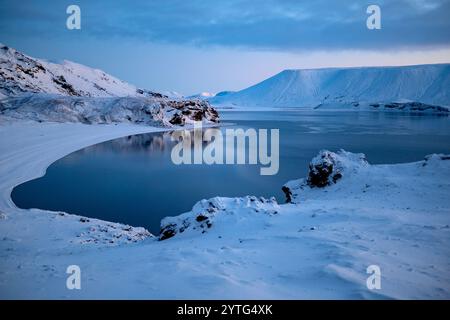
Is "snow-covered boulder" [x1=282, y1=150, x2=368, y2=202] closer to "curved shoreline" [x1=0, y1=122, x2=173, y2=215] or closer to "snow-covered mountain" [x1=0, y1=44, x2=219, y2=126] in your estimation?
"curved shoreline" [x1=0, y1=122, x2=173, y2=215]

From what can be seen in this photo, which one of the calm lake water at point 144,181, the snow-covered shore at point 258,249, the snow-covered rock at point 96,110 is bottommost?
the calm lake water at point 144,181

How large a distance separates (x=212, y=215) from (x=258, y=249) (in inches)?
91.2

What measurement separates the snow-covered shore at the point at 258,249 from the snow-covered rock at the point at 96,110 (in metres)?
32.5

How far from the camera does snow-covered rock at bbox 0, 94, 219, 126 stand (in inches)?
1615

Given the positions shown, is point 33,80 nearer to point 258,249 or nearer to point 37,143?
point 37,143

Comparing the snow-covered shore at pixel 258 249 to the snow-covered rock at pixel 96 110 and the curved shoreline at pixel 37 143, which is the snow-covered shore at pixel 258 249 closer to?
the curved shoreline at pixel 37 143

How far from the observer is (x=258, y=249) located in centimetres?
621

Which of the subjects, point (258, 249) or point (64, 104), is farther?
point (64, 104)

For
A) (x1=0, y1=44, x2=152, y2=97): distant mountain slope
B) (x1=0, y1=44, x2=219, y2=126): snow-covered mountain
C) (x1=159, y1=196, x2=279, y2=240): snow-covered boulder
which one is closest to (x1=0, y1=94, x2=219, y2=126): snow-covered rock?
(x1=0, y1=44, x2=219, y2=126): snow-covered mountain

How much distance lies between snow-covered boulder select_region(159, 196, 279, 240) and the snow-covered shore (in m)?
0.03

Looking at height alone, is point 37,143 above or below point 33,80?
below

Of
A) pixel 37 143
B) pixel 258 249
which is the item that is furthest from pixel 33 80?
pixel 258 249

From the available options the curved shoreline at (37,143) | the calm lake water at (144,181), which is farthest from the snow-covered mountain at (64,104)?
the calm lake water at (144,181)

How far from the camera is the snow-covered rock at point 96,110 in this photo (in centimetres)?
4103
